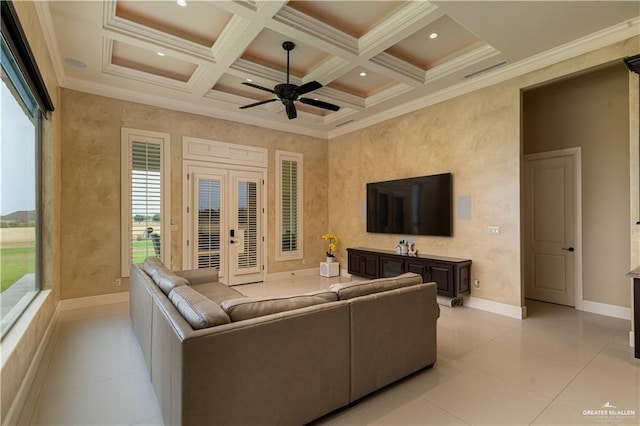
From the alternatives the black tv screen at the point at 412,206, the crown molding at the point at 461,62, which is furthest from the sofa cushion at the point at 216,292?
the crown molding at the point at 461,62

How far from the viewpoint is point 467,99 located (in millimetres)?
4832

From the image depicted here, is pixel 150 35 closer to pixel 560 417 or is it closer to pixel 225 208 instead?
pixel 225 208

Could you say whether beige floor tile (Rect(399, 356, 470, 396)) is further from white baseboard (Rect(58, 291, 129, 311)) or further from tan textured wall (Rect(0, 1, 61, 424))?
white baseboard (Rect(58, 291, 129, 311))

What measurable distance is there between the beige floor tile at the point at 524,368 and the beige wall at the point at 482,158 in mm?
1372

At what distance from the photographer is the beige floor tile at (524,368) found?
2553 millimetres

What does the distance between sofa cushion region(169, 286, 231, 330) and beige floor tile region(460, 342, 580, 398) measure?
2.40m

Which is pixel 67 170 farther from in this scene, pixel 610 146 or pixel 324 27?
pixel 610 146

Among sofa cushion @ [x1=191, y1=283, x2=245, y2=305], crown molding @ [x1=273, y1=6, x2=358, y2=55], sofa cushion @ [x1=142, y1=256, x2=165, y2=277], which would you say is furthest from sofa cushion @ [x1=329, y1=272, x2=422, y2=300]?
crown molding @ [x1=273, y1=6, x2=358, y2=55]

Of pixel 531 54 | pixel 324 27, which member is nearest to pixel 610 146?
pixel 531 54

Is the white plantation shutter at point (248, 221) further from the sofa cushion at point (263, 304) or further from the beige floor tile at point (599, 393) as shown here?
the beige floor tile at point (599, 393)

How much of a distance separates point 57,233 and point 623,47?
24.2ft

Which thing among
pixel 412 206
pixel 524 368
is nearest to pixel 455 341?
pixel 524 368

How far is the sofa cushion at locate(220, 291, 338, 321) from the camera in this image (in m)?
1.91

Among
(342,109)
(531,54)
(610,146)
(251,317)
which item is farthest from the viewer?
(342,109)
